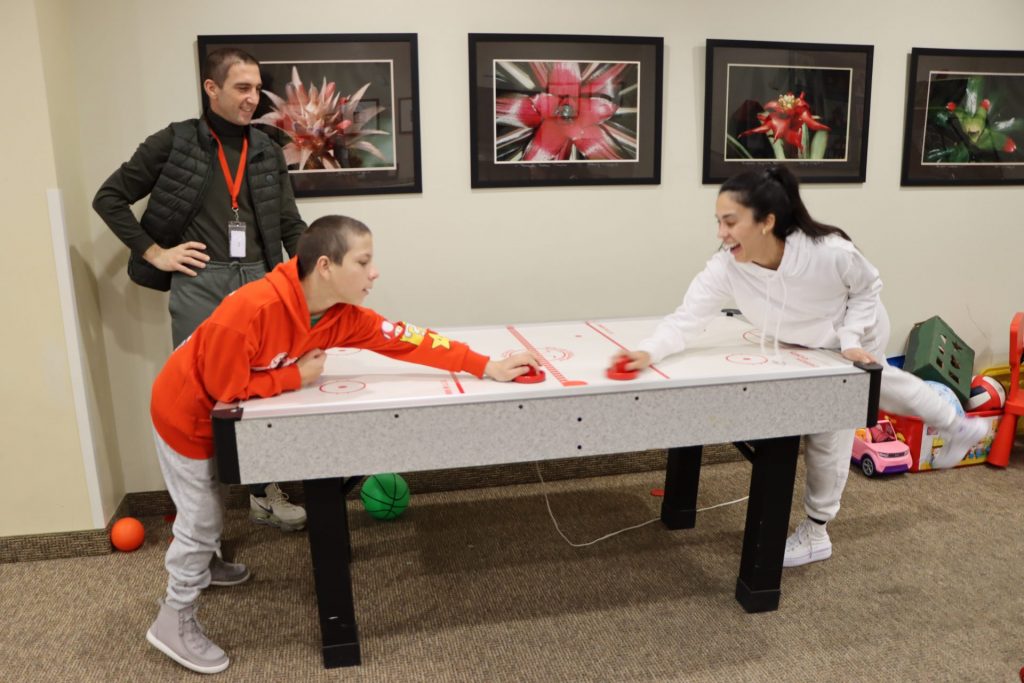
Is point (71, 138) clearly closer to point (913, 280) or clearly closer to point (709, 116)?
point (709, 116)

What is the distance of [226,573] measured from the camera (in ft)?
8.50

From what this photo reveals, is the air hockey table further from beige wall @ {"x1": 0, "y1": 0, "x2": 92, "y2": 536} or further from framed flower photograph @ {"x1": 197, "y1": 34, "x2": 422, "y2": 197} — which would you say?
beige wall @ {"x1": 0, "y1": 0, "x2": 92, "y2": 536}

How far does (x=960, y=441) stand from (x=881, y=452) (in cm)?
29

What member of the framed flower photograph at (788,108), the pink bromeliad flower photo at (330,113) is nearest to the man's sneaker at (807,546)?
the framed flower photograph at (788,108)

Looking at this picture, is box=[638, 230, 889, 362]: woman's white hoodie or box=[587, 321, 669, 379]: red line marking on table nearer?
box=[587, 321, 669, 379]: red line marking on table

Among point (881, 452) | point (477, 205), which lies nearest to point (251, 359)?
point (477, 205)

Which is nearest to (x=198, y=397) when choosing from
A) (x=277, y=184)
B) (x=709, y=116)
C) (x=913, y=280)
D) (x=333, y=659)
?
(x=333, y=659)

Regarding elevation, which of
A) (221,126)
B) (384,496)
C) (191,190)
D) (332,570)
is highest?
(221,126)

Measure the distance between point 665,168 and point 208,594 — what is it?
2263 mm

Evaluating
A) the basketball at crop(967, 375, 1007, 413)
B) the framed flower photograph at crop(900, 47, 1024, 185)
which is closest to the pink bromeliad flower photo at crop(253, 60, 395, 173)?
the framed flower photograph at crop(900, 47, 1024, 185)

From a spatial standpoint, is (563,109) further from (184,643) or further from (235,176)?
(184,643)

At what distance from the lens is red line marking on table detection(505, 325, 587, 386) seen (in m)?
2.06

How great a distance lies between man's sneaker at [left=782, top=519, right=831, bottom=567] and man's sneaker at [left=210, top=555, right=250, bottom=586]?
5.74 feet

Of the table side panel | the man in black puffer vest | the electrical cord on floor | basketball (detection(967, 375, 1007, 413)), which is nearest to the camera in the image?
the table side panel
